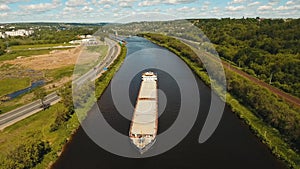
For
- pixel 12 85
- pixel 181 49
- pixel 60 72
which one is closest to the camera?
pixel 12 85

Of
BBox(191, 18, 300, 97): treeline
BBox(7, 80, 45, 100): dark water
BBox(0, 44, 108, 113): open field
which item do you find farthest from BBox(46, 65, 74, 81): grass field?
BBox(191, 18, 300, 97): treeline

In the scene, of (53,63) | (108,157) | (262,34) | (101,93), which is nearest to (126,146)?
(108,157)

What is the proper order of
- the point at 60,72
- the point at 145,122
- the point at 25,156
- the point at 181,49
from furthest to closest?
the point at 181,49
the point at 60,72
the point at 145,122
the point at 25,156

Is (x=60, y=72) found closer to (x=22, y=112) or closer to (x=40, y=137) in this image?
(x=22, y=112)

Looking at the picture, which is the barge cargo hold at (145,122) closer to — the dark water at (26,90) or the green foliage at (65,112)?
the green foliage at (65,112)

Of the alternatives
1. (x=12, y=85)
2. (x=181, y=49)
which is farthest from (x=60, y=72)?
(x=181, y=49)
